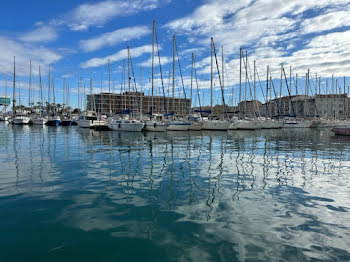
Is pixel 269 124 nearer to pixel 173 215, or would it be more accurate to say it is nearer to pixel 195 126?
pixel 195 126

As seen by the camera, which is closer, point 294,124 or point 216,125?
point 216,125

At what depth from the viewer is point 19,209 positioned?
6938mm

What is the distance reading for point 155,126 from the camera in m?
41.0

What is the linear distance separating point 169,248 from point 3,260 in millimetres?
3074

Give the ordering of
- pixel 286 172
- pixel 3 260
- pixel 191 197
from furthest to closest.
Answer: pixel 286 172 → pixel 191 197 → pixel 3 260

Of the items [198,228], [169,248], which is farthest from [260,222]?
[169,248]

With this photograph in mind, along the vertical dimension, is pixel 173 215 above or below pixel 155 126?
below

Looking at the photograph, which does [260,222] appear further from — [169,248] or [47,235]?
[47,235]

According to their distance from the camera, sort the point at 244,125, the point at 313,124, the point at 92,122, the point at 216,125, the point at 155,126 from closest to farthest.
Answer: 1. the point at 155,126
2. the point at 216,125
3. the point at 244,125
4. the point at 92,122
5. the point at 313,124

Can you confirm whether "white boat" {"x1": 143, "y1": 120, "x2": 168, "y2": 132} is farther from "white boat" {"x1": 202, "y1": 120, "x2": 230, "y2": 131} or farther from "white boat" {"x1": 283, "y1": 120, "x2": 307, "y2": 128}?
"white boat" {"x1": 283, "y1": 120, "x2": 307, "y2": 128}

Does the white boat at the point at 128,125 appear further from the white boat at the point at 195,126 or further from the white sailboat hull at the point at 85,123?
the white sailboat hull at the point at 85,123

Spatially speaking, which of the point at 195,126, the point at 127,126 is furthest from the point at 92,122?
the point at 195,126

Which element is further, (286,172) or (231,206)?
(286,172)

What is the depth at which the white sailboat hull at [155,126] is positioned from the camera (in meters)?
40.5
